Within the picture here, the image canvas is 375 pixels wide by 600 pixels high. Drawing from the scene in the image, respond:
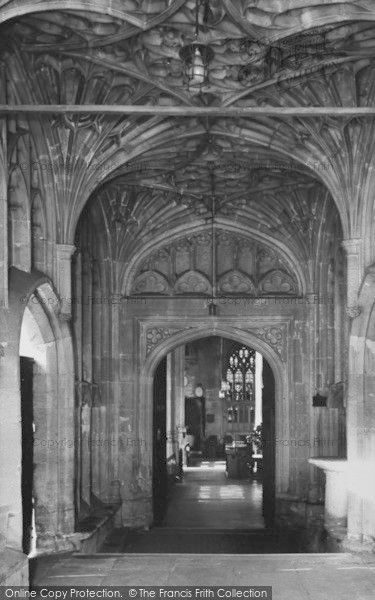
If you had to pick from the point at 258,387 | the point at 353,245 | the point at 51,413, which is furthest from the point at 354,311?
the point at 258,387

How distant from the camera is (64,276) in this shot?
11.6m

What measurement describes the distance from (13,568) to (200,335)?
8751 millimetres

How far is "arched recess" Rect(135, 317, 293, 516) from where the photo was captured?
16281 millimetres

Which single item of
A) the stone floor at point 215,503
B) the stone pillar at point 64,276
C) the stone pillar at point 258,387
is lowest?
the stone floor at point 215,503

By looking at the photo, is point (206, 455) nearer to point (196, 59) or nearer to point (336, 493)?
point (336, 493)

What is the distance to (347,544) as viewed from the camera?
36.3ft

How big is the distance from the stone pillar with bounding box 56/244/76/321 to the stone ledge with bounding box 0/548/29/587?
12.0 feet

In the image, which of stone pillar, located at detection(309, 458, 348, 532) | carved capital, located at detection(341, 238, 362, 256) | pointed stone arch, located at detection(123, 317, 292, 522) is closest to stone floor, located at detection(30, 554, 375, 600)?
stone pillar, located at detection(309, 458, 348, 532)

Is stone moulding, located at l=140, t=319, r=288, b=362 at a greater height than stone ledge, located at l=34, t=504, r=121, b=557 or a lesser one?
greater

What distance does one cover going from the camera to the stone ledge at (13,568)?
7.88 meters

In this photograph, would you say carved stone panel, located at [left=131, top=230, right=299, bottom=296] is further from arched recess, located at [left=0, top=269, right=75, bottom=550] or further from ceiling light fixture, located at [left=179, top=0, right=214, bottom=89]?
ceiling light fixture, located at [left=179, top=0, right=214, bottom=89]

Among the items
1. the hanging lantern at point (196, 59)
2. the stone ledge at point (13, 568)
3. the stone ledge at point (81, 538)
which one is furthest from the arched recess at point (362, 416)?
the stone ledge at point (13, 568)

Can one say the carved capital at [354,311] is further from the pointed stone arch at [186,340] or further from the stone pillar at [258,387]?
the stone pillar at [258,387]

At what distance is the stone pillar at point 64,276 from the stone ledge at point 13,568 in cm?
367
